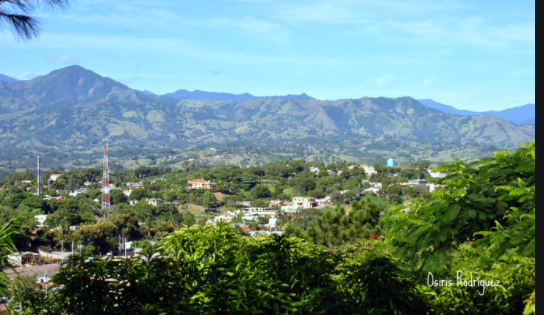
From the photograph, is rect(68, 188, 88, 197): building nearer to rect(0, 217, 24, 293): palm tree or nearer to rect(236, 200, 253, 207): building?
rect(236, 200, 253, 207): building

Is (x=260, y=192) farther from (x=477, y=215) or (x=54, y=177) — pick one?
(x=477, y=215)

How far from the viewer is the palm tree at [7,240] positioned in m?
2.30

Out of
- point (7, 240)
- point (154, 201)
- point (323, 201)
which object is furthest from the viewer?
point (323, 201)

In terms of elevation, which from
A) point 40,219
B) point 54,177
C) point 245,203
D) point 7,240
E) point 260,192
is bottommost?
point 245,203

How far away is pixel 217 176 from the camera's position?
2221 inches

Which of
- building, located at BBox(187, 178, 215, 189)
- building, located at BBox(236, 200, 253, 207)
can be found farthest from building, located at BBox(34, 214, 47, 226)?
building, located at BBox(187, 178, 215, 189)

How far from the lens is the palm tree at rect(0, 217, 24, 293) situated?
7.56 feet

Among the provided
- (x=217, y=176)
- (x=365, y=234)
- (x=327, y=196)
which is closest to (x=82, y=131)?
(x=217, y=176)

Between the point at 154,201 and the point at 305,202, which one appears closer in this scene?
the point at 305,202

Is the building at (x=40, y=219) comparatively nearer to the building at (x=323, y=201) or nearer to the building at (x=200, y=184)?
the building at (x=200, y=184)

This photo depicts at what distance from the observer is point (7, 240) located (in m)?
2.38

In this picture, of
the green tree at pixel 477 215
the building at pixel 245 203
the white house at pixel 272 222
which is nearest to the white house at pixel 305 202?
the building at pixel 245 203

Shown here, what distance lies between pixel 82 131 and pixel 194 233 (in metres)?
213

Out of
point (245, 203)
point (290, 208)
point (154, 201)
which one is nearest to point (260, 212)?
point (290, 208)
